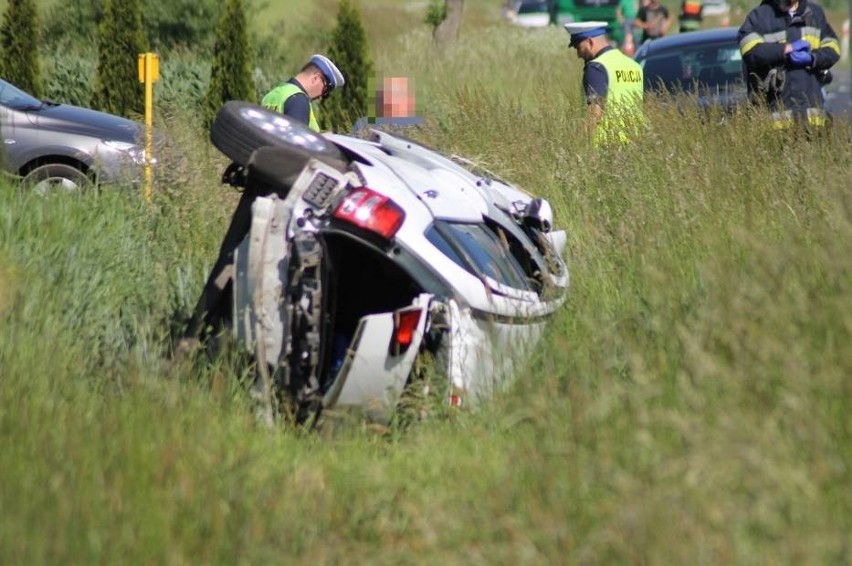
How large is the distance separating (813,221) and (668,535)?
332 cm

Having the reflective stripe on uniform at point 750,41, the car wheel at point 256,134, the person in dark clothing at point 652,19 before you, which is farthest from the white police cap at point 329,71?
the person in dark clothing at point 652,19

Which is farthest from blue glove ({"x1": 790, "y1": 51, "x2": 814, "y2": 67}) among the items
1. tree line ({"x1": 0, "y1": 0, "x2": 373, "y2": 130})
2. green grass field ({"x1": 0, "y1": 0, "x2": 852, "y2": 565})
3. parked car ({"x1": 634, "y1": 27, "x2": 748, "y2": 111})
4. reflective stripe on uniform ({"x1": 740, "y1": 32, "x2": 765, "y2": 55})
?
tree line ({"x1": 0, "y1": 0, "x2": 373, "y2": 130})

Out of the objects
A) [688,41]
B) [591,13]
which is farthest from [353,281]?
[591,13]

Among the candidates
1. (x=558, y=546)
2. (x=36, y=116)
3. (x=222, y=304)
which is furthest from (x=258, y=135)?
(x=36, y=116)

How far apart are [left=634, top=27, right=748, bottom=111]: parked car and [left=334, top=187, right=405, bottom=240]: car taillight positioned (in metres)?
7.96

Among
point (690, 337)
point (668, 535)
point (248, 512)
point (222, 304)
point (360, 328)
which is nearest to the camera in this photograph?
point (668, 535)

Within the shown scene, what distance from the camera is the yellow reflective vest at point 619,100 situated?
36.8 ft

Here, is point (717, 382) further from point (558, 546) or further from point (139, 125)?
point (139, 125)

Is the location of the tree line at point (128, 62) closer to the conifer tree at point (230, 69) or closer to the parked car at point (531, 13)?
the conifer tree at point (230, 69)

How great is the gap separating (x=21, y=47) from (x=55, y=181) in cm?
1003

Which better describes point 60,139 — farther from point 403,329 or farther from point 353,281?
point 403,329

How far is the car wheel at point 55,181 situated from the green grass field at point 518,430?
807mm

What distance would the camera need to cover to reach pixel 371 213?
20.8ft

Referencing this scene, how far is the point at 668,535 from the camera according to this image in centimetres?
434
